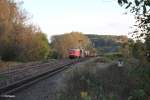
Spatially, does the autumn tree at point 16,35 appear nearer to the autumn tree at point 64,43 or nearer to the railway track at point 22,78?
the railway track at point 22,78

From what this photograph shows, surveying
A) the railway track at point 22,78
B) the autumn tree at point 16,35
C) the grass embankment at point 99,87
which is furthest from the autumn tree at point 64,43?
the grass embankment at point 99,87

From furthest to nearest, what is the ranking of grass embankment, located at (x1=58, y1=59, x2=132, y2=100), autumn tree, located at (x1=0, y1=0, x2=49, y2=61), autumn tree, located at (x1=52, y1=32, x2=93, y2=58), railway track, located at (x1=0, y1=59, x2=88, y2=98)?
autumn tree, located at (x1=52, y1=32, x2=93, y2=58)
autumn tree, located at (x1=0, y1=0, x2=49, y2=61)
railway track, located at (x1=0, y1=59, x2=88, y2=98)
grass embankment, located at (x1=58, y1=59, x2=132, y2=100)

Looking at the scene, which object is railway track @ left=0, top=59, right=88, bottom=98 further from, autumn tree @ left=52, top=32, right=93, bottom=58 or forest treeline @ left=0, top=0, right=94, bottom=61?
autumn tree @ left=52, top=32, right=93, bottom=58

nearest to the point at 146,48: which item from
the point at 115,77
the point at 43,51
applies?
the point at 115,77

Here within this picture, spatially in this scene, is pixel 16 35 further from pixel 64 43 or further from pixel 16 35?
pixel 64 43

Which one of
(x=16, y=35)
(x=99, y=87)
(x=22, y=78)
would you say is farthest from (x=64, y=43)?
(x=99, y=87)

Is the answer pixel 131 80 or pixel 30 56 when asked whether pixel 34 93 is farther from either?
pixel 30 56

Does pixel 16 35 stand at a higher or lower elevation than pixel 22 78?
higher

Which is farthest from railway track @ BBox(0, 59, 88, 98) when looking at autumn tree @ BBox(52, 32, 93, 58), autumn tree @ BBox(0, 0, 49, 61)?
autumn tree @ BBox(52, 32, 93, 58)

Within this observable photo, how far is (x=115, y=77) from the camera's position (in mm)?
15164

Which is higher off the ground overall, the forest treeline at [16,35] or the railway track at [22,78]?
the forest treeline at [16,35]

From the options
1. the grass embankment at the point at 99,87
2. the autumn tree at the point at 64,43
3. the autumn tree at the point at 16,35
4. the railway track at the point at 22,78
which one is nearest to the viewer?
the grass embankment at the point at 99,87

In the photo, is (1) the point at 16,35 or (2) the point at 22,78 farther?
(1) the point at 16,35

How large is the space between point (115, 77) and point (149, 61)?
9.02 ft
